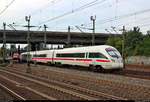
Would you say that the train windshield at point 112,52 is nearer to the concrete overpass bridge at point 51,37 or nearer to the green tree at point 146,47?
the green tree at point 146,47

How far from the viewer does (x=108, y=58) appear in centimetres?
1992

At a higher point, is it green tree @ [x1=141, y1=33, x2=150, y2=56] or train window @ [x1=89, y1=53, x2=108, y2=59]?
green tree @ [x1=141, y1=33, x2=150, y2=56]

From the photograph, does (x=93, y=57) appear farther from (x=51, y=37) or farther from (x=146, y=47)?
(x=51, y=37)

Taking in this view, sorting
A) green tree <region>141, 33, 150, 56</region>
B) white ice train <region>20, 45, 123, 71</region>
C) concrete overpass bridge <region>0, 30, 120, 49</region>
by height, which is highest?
concrete overpass bridge <region>0, 30, 120, 49</region>

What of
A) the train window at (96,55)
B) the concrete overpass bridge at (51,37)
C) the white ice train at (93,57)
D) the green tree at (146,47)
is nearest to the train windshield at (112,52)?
the white ice train at (93,57)

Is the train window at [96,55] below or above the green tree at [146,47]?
below

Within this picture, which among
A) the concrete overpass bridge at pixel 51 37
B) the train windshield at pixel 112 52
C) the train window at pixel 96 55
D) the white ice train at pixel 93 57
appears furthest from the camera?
the concrete overpass bridge at pixel 51 37

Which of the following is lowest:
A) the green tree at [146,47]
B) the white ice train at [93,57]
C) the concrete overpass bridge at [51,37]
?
the white ice train at [93,57]

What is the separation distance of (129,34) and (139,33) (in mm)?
3470

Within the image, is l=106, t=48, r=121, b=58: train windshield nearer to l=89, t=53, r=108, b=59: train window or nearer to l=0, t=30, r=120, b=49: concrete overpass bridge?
l=89, t=53, r=108, b=59: train window

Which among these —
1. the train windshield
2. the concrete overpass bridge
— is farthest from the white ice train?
the concrete overpass bridge

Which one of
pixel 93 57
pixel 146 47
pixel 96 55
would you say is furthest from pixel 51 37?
pixel 96 55

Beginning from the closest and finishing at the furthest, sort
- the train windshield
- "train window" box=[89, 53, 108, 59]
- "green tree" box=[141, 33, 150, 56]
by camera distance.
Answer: the train windshield, "train window" box=[89, 53, 108, 59], "green tree" box=[141, 33, 150, 56]

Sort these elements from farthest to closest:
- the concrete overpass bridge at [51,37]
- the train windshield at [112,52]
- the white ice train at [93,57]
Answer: the concrete overpass bridge at [51,37] → the train windshield at [112,52] → the white ice train at [93,57]
